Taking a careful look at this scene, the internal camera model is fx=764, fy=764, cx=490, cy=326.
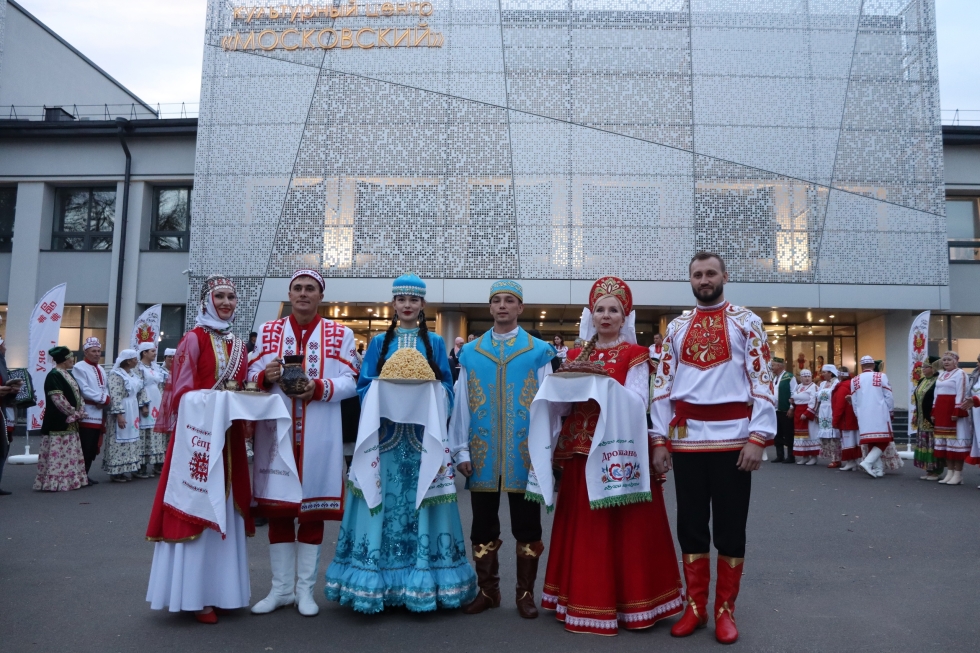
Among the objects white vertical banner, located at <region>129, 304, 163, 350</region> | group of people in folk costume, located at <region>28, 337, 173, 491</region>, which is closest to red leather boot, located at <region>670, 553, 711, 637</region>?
group of people in folk costume, located at <region>28, 337, 173, 491</region>

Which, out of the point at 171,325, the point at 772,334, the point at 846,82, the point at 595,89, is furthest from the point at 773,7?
the point at 171,325

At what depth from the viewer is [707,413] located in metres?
4.34

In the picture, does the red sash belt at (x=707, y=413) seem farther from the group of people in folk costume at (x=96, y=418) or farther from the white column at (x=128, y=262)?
the white column at (x=128, y=262)

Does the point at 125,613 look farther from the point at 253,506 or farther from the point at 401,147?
the point at 401,147

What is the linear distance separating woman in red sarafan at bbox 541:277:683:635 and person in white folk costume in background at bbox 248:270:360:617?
139 cm

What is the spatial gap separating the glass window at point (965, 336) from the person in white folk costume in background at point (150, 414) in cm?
2249

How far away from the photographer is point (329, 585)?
181 inches

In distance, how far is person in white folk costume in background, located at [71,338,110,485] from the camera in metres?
11.1

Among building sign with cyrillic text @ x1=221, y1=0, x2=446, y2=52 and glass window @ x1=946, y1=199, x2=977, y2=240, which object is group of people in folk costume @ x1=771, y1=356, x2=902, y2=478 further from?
building sign with cyrillic text @ x1=221, y1=0, x2=446, y2=52

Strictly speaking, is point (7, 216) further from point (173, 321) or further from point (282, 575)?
point (282, 575)

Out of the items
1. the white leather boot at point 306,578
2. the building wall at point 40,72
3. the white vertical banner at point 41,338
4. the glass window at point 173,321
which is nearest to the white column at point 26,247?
the building wall at point 40,72

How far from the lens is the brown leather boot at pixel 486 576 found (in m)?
4.70

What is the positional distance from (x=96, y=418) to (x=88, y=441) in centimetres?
36

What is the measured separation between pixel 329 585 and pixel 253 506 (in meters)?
0.68
